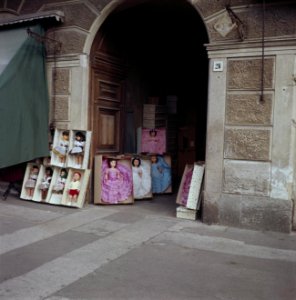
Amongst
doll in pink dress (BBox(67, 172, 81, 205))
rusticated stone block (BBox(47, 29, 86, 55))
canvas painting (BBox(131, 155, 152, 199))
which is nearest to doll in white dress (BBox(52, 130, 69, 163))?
doll in pink dress (BBox(67, 172, 81, 205))

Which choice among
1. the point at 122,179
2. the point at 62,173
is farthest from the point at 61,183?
the point at 122,179

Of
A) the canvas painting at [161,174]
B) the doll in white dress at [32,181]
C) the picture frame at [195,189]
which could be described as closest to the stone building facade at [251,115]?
the picture frame at [195,189]

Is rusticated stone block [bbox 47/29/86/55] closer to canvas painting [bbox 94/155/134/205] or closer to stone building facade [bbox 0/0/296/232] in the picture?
canvas painting [bbox 94/155/134/205]

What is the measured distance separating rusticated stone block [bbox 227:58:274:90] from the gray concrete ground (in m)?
2.18

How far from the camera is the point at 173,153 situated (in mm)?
10789

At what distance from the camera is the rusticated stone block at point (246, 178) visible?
6.36 metres

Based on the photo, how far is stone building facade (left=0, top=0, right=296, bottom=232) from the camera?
20.4ft

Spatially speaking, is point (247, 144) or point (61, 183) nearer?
point (247, 144)

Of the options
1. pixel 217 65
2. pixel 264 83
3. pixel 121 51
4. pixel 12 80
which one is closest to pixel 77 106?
pixel 12 80

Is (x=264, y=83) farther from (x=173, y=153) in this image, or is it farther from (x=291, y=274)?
(x=173, y=153)

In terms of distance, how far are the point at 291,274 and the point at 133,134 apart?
5631mm

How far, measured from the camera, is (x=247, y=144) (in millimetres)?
6480

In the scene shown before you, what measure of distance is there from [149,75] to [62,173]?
3718 millimetres

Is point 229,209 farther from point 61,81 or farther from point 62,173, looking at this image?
point 61,81
